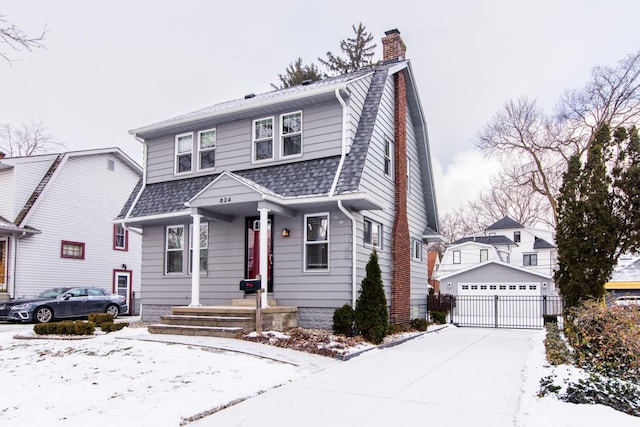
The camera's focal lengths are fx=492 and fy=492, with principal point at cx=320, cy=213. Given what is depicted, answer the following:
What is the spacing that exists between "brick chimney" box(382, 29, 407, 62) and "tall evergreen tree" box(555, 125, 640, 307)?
6482 mm

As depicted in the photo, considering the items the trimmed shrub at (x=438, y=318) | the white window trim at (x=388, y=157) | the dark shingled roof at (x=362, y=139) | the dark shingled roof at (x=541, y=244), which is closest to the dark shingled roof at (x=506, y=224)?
the dark shingled roof at (x=541, y=244)

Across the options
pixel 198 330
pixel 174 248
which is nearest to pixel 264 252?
pixel 198 330

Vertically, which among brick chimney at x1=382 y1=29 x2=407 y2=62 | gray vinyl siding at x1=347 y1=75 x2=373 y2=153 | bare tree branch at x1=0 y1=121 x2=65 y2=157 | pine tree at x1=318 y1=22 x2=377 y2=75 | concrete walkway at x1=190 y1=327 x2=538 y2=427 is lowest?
concrete walkway at x1=190 y1=327 x2=538 y2=427

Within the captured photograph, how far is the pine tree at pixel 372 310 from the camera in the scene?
1048 centimetres

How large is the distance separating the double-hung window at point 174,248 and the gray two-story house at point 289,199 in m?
0.04

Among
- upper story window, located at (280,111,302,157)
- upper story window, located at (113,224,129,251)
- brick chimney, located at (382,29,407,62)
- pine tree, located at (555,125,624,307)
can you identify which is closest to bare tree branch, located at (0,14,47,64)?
upper story window, located at (280,111,302,157)

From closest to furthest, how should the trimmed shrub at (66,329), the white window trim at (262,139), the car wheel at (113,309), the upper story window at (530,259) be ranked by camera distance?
the trimmed shrub at (66,329) < the white window trim at (262,139) < the car wheel at (113,309) < the upper story window at (530,259)

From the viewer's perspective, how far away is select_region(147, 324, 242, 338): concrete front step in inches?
398

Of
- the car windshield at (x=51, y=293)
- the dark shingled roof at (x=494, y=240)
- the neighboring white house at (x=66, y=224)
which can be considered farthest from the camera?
the dark shingled roof at (x=494, y=240)

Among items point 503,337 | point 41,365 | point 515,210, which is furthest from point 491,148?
point 41,365

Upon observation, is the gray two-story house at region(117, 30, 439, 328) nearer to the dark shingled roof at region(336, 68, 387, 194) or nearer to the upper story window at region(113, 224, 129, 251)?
the dark shingled roof at region(336, 68, 387, 194)

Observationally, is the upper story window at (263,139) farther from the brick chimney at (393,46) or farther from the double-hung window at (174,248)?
the brick chimney at (393,46)

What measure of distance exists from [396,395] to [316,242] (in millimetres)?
5901

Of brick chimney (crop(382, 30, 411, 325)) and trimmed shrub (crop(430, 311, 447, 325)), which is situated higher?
brick chimney (crop(382, 30, 411, 325))
